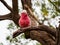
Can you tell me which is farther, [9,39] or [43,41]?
[9,39]

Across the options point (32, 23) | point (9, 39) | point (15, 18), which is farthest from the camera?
point (9, 39)

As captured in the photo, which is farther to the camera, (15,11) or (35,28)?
(15,11)

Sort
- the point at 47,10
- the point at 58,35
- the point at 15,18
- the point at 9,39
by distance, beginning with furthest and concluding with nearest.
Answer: the point at 9,39, the point at 47,10, the point at 15,18, the point at 58,35

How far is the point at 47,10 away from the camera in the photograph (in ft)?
9.03

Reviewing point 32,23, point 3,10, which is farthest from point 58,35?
point 3,10

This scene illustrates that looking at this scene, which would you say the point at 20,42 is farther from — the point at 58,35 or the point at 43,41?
the point at 58,35

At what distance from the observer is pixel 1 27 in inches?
145

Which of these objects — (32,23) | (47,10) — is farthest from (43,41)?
(47,10)

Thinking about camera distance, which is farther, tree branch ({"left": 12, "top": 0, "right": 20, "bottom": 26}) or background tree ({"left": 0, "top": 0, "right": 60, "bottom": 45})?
tree branch ({"left": 12, "top": 0, "right": 20, "bottom": 26})

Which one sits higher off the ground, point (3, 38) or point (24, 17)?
point (24, 17)

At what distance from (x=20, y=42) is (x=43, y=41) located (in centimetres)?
138

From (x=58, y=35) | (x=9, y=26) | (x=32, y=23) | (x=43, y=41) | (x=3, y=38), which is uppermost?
(x=58, y=35)

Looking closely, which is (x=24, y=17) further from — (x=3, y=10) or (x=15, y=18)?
(x=3, y=10)

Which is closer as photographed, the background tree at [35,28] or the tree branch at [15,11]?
the background tree at [35,28]
